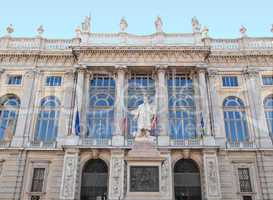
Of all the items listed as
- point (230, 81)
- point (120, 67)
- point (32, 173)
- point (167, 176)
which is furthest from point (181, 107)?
point (32, 173)

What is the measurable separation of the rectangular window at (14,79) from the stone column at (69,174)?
8719 millimetres

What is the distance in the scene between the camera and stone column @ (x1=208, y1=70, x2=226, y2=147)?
23.7 metres

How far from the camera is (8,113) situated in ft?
82.3

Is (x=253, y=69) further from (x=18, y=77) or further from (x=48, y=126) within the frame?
(x=18, y=77)

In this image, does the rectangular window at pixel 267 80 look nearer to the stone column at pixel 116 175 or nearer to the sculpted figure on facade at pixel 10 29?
the stone column at pixel 116 175

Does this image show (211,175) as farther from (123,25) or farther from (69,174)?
(123,25)

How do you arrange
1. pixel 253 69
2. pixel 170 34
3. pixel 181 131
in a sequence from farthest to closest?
pixel 170 34 → pixel 253 69 → pixel 181 131

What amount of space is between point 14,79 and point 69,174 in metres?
10.7

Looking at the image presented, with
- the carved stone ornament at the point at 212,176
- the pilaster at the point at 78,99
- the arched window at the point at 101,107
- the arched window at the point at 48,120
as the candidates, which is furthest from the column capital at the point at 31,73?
the carved stone ornament at the point at 212,176

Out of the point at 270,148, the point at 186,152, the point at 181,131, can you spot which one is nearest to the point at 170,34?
the point at 181,131

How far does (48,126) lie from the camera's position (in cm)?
2453

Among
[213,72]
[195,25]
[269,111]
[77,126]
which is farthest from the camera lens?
[195,25]

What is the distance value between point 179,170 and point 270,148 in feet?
23.7

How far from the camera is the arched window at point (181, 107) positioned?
24103mm
